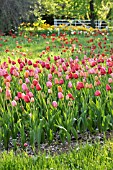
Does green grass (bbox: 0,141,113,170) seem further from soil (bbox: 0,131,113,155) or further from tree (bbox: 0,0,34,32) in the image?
tree (bbox: 0,0,34,32)

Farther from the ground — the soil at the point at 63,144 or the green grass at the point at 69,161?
the green grass at the point at 69,161

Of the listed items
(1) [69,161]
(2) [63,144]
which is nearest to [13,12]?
(2) [63,144]

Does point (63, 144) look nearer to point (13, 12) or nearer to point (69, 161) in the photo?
point (69, 161)

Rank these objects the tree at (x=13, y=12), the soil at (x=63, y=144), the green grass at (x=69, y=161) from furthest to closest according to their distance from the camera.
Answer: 1. the tree at (x=13, y=12)
2. the soil at (x=63, y=144)
3. the green grass at (x=69, y=161)

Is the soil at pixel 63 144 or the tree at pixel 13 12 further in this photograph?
the tree at pixel 13 12

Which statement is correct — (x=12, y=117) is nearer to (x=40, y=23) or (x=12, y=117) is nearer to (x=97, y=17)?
(x=40, y=23)

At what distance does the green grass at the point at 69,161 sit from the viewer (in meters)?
3.38

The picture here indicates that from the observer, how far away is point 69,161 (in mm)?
3559

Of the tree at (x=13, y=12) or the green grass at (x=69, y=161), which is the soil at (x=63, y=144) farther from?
the tree at (x=13, y=12)

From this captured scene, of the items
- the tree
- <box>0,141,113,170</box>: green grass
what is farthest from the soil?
the tree

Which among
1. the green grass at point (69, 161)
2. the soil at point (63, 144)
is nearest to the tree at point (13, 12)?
the soil at point (63, 144)

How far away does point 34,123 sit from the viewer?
13.2 ft

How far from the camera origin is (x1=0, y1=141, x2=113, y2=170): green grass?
11.1 ft

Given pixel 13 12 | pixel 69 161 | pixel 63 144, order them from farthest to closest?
Answer: 1. pixel 13 12
2. pixel 63 144
3. pixel 69 161
